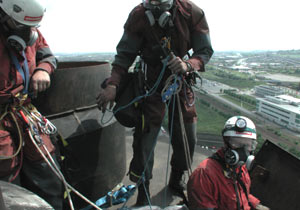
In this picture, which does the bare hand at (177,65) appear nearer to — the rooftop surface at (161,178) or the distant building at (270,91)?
the rooftop surface at (161,178)

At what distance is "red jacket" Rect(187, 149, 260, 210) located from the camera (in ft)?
7.41

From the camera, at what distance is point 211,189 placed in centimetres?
232

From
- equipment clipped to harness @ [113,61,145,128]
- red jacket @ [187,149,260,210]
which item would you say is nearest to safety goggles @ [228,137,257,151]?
red jacket @ [187,149,260,210]

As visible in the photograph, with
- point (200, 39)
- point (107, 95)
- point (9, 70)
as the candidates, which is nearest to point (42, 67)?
point (9, 70)

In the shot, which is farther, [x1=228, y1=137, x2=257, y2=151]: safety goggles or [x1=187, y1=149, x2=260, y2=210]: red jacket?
[x1=228, y1=137, x2=257, y2=151]: safety goggles

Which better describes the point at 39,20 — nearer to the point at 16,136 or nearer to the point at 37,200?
the point at 16,136

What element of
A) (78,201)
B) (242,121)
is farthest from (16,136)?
(242,121)

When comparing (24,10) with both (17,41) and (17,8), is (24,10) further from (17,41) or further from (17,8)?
(17,41)

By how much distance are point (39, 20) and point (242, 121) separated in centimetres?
204

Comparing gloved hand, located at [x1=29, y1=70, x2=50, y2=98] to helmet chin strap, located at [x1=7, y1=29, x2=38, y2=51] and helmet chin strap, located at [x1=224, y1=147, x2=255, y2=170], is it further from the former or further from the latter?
helmet chin strap, located at [x1=224, y1=147, x2=255, y2=170]

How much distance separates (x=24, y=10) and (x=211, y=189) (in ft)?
7.10

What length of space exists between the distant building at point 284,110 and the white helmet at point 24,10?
14.6ft

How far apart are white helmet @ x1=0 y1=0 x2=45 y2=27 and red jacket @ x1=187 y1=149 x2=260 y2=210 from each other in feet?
6.23

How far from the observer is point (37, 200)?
151 cm
